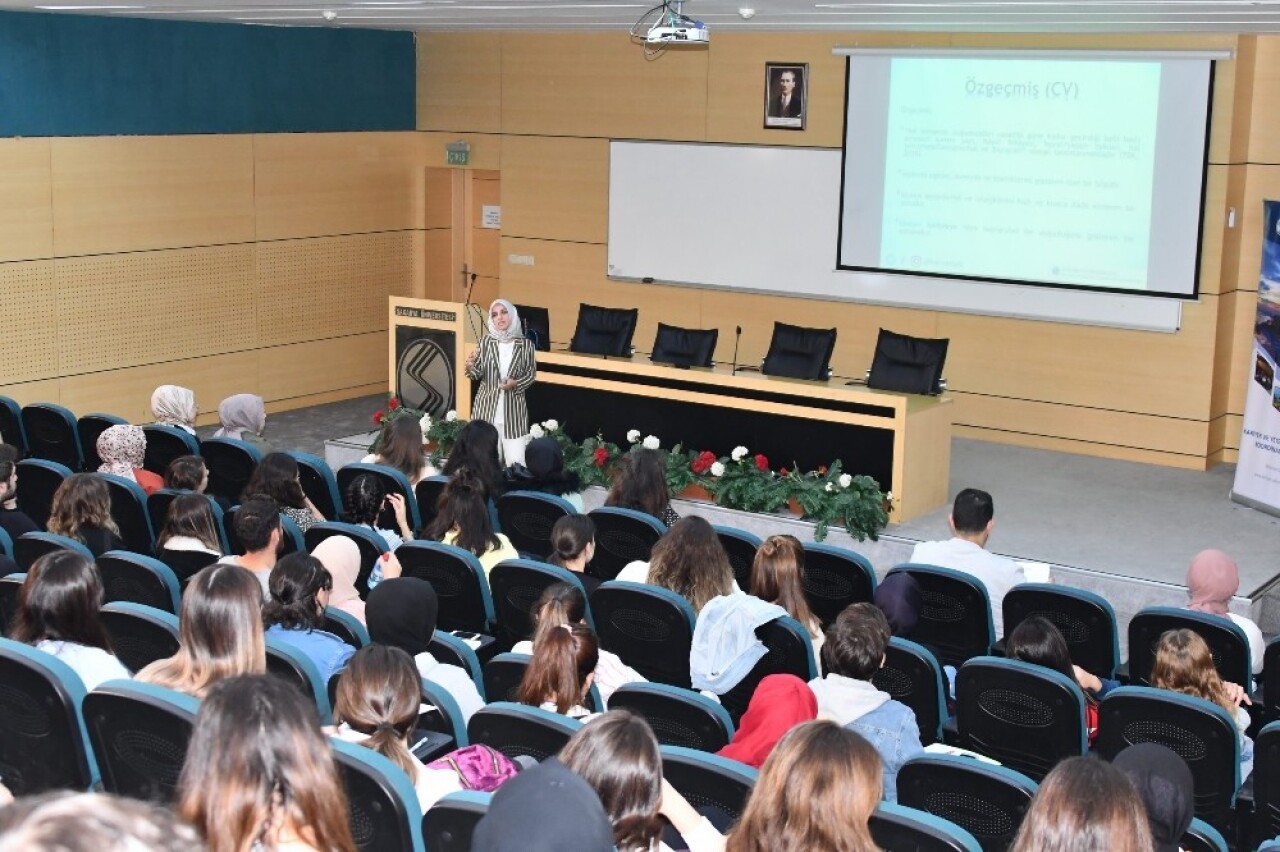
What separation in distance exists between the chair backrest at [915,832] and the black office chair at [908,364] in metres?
6.91

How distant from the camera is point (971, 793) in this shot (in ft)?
12.9

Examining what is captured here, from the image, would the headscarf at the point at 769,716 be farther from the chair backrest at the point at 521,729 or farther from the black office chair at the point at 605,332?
the black office chair at the point at 605,332

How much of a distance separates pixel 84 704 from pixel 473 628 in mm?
2625

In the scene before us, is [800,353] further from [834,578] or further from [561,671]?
[561,671]

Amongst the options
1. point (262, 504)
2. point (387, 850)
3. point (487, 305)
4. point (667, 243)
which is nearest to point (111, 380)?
point (487, 305)

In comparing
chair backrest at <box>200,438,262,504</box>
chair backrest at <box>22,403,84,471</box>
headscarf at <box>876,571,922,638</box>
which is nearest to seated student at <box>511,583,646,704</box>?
headscarf at <box>876,571,922,638</box>

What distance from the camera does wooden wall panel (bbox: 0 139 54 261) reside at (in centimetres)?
1142

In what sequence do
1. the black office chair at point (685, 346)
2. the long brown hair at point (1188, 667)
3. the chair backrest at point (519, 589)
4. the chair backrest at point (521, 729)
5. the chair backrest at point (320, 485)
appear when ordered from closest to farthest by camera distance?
the chair backrest at point (521, 729) → the long brown hair at point (1188, 667) → the chair backrest at point (519, 589) → the chair backrest at point (320, 485) → the black office chair at point (685, 346)

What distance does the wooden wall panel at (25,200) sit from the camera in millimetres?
11422

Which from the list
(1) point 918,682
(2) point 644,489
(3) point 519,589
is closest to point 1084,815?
(1) point 918,682

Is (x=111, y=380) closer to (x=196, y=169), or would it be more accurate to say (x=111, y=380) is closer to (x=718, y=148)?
(x=196, y=169)

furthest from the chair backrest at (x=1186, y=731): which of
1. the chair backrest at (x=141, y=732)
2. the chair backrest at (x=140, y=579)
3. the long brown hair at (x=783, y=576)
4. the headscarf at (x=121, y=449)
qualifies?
the headscarf at (x=121, y=449)

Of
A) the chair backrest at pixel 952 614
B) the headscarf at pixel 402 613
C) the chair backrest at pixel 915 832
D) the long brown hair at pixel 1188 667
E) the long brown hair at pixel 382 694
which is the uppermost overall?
the long brown hair at pixel 382 694

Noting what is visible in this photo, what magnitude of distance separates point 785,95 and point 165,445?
6552 mm
